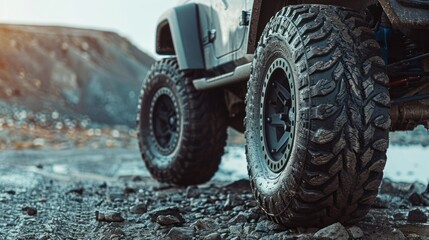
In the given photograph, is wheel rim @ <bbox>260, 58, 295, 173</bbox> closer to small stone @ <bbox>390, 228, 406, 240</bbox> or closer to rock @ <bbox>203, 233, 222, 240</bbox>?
rock @ <bbox>203, 233, 222, 240</bbox>

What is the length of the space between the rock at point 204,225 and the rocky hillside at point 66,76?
2307 cm

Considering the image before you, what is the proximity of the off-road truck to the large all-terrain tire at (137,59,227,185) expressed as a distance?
741 millimetres

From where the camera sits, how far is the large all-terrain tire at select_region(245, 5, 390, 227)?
2857 mm

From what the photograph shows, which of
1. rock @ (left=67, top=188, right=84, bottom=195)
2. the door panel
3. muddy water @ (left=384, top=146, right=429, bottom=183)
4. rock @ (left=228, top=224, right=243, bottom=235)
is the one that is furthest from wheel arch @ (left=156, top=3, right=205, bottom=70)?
muddy water @ (left=384, top=146, right=429, bottom=183)

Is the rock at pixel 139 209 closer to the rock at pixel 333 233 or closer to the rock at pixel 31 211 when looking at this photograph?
the rock at pixel 31 211

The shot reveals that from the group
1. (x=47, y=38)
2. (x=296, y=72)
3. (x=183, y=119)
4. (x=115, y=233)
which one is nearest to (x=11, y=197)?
(x=183, y=119)

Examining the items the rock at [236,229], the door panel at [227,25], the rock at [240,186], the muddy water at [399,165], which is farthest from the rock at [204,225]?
the muddy water at [399,165]

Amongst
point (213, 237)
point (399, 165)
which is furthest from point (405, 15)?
point (399, 165)

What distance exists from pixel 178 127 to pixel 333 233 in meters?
2.95

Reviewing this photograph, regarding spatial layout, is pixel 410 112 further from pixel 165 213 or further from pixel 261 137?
pixel 165 213

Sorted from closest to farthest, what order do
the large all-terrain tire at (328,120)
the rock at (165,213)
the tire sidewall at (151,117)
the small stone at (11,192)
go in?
the large all-terrain tire at (328,120), the rock at (165,213), the small stone at (11,192), the tire sidewall at (151,117)

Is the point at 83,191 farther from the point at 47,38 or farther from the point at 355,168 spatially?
the point at 47,38

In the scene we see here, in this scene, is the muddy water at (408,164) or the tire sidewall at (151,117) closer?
the tire sidewall at (151,117)

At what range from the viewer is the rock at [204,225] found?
3.40 meters
